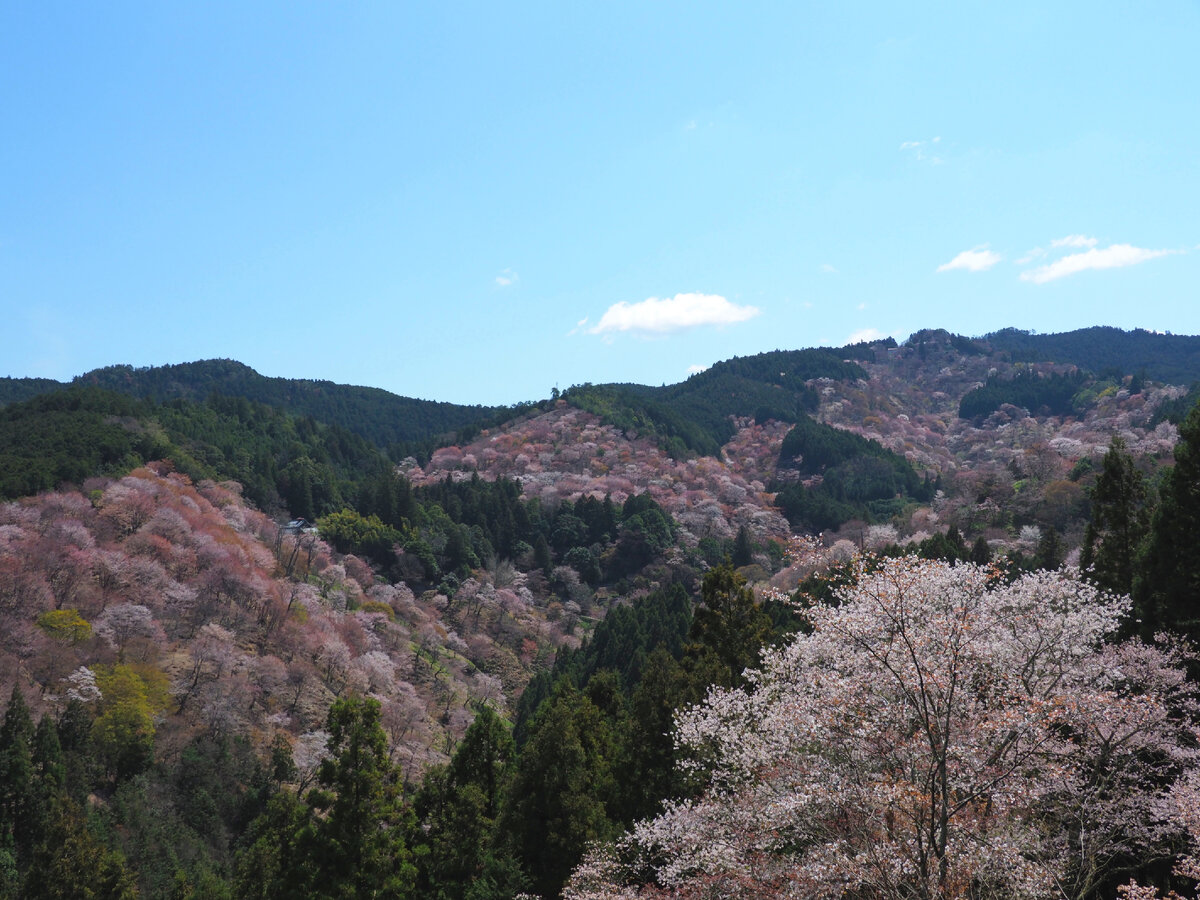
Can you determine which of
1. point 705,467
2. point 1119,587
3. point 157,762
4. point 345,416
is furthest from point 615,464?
point 1119,587

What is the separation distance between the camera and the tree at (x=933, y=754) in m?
7.95

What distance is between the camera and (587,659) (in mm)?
49375

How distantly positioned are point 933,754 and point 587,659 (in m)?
43.8

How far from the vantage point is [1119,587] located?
73.3 ft

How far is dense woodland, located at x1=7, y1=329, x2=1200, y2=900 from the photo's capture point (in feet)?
29.9

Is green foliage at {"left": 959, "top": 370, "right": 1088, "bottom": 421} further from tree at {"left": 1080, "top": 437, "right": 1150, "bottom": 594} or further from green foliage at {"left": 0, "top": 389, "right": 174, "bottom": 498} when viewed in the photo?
green foliage at {"left": 0, "top": 389, "right": 174, "bottom": 498}

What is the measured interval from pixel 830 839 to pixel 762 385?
414 feet

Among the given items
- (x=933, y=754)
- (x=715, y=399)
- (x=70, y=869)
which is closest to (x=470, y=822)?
(x=70, y=869)

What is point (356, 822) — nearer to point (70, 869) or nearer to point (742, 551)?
point (70, 869)

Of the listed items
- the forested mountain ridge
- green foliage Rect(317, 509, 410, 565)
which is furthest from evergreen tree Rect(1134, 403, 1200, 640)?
the forested mountain ridge

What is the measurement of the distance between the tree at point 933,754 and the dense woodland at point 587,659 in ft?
0.22

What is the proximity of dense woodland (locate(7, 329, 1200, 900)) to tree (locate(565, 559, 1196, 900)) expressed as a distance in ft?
0.22

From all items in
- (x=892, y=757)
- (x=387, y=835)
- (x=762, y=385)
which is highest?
(x=762, y=385)

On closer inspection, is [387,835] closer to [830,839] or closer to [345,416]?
[830,839]
